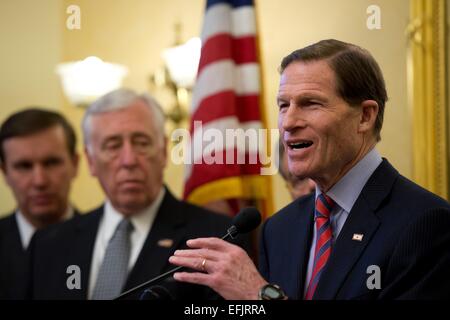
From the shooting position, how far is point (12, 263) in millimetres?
3131

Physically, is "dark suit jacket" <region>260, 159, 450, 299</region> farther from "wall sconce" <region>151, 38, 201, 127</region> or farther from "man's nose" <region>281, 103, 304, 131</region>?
"wall sconce" <region>151, 38, 201, 127</region>

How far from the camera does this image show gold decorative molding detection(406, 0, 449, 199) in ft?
7.86

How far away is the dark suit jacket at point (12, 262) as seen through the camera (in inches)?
111

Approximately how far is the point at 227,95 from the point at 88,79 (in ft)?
4.09

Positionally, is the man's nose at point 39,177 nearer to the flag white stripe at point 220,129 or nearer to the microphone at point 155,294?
the flag white stripe at point 220,129

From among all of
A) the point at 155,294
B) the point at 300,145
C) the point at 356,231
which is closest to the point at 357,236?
the point at 356,231

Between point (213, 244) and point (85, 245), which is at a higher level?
point (213, 244)

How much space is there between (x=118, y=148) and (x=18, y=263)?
0.86m

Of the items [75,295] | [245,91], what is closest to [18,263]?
[75,295]

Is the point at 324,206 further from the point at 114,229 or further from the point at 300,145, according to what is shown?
the point at 114,229

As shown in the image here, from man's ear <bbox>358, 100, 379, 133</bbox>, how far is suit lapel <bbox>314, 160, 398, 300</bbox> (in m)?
0.10

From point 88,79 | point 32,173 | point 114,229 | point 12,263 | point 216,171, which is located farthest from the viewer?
point 88,79

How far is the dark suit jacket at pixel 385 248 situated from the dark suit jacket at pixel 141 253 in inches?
18.2
